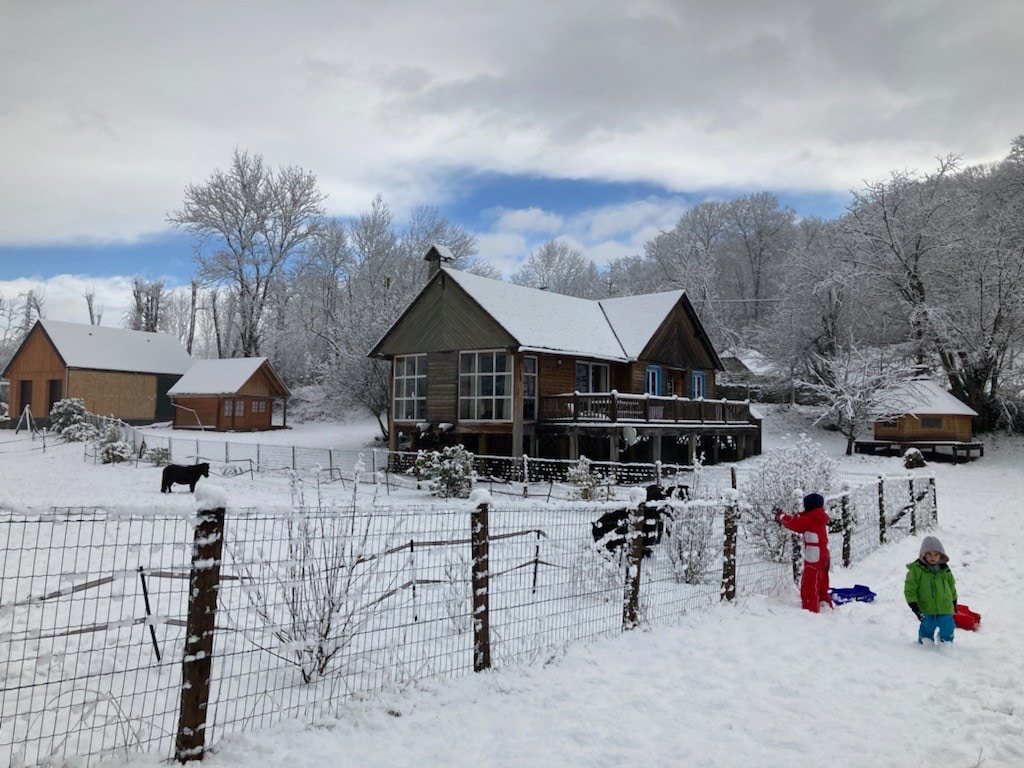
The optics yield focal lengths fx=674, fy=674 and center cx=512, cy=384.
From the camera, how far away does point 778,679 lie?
207 inches

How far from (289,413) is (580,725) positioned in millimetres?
42554

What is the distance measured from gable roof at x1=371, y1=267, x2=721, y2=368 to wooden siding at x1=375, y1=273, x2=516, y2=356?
0.79ft

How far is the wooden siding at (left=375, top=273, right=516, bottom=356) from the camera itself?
22344 mm

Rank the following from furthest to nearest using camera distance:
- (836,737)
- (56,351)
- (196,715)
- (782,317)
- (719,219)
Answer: (719,219), (56,351), (782,317), (836,737), (196,715)

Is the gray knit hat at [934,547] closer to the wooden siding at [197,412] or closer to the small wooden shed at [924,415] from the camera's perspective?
the small wooden shed at [924,415]

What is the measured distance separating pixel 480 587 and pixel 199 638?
207cm

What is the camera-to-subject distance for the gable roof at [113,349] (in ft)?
126

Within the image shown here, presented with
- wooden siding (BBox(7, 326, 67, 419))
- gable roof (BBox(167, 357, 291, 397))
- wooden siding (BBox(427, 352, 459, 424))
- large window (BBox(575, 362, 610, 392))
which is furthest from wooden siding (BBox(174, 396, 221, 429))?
large window (BBox(575, 362, 610, 392))

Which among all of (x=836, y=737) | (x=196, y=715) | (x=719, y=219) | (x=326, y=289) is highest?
(x=719, y=219)

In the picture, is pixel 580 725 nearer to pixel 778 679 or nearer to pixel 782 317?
pixel 778 679

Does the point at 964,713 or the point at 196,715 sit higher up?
the point at 196,715

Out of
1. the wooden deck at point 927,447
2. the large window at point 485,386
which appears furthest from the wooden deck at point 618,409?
the wooden deck at point 927,447

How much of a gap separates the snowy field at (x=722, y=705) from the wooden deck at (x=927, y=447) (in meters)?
21.1

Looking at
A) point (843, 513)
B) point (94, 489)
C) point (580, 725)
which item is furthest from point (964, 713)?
point (94, 489)
